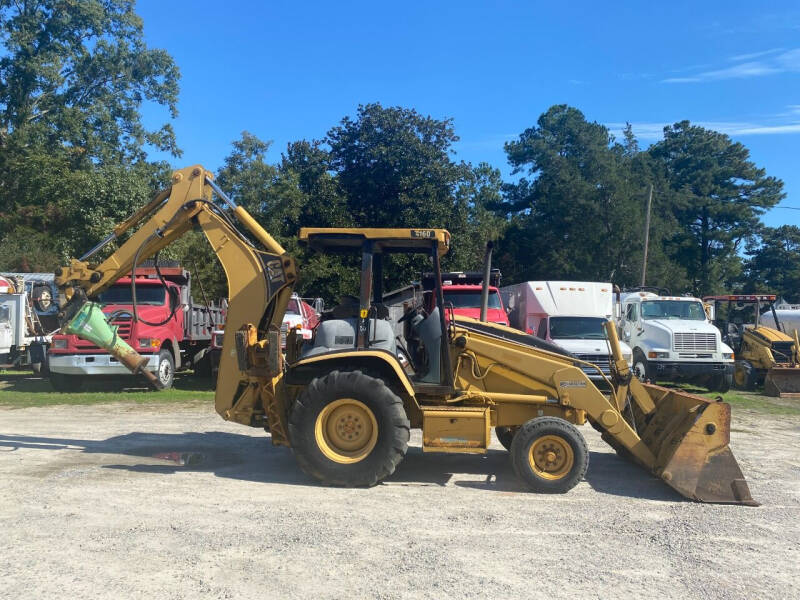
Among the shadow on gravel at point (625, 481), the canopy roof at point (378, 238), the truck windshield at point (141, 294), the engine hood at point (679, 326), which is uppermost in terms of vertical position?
the canopy roof at point (378, 238)

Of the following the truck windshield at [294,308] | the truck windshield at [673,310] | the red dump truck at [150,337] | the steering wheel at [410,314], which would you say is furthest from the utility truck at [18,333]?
the truck windshield at [673,310]

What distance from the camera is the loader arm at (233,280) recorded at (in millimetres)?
7066

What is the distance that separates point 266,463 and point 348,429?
1615mm

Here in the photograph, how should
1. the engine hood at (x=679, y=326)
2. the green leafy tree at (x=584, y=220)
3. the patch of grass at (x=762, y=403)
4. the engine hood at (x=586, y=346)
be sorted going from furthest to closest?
the green leafy tree at (x=584, y=220) < the engine hood at (x=679, y=326) < the engine hood at (x=586, y=346) < the patch of grass at (x=762, y=403)

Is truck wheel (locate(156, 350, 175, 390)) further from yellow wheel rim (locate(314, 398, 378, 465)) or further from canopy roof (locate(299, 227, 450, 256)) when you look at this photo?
yellow wheel rim (locate(314, 398, 378, 465))

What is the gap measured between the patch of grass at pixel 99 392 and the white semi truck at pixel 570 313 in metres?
8.02

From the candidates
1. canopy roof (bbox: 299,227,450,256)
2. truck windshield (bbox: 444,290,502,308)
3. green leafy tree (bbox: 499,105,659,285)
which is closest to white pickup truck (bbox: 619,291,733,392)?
truck windshield (bbox: 444,290,502,308)

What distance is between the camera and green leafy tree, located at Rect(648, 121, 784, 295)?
155 ft

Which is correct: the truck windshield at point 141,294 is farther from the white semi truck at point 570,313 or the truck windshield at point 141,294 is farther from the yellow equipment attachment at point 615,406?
the yellow equipment attachment at point 615,406

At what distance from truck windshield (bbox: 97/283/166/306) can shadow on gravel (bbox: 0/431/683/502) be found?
6.31m

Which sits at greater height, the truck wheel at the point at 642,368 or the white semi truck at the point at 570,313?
the white semi truck at the point at 570,313

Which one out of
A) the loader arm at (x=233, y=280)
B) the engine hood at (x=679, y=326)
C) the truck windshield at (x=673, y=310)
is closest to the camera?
the loader arm at (x=233, y=280)

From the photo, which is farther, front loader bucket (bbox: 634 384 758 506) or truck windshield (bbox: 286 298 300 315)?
truck windshield (bbox: 286 298 300 315)

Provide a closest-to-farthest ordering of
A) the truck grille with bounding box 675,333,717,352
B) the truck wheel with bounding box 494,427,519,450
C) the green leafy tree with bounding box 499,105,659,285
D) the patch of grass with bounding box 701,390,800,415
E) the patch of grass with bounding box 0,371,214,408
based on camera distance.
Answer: the truck wheel with bounding box 494,427,519,450, the patch of grass with bounding box 0,371,214,408, the patch of grass with bounding box 701,390,800,415, the truck grille with bounding box 675,333,717,352, the green leafy tree with bounding box 499,105,659,285
